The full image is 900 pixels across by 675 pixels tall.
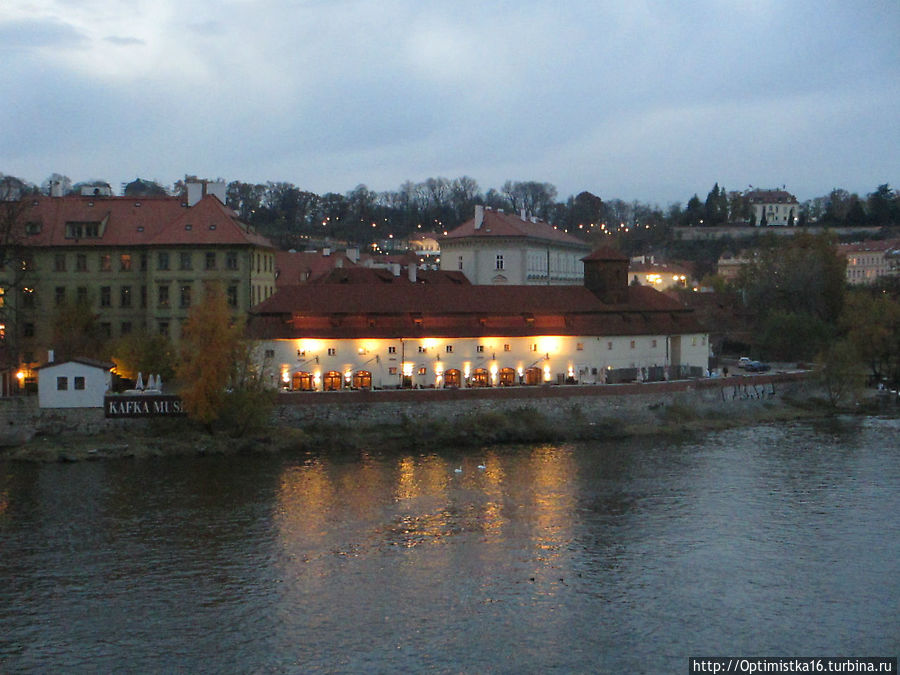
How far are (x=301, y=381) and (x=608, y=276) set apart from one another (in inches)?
631

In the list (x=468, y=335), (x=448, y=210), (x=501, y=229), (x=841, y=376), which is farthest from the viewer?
(x=448, y=210)

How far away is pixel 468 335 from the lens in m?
42.9

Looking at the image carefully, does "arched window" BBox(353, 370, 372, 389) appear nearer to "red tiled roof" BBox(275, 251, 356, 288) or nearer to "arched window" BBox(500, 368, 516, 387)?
"arched window" BBox(500, 368, 516, 387)

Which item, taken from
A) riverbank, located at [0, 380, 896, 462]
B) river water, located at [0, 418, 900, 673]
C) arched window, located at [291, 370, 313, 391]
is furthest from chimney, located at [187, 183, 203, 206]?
river water, located at [0, 418, 900, 673]

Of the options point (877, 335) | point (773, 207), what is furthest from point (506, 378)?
point (773, 207)

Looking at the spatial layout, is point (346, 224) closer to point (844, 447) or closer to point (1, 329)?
point (1, 329)

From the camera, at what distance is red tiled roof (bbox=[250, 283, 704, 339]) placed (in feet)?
137

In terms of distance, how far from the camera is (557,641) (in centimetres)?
1852

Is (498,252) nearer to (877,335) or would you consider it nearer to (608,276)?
(608,276)

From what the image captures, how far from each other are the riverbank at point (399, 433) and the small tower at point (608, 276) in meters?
7.18

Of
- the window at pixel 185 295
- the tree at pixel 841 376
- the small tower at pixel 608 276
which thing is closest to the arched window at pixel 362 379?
the window at pixel 185 295

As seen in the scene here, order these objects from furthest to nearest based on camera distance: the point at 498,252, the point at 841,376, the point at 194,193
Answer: the point at 498,252 → the point at 194,193 → the point at 841,376

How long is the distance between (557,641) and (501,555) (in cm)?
474

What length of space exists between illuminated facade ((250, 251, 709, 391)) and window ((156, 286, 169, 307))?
6584 millimetres
